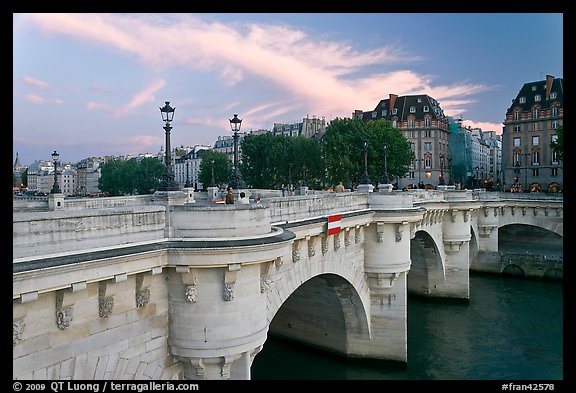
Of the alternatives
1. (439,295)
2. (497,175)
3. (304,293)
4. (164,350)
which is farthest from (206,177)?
(497,175)

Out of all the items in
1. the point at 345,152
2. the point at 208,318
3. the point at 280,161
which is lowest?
the point at 208,318

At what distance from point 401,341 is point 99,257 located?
1731cm

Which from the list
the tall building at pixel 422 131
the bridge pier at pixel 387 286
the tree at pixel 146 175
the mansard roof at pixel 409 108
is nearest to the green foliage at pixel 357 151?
the tall building at pixel 422 131

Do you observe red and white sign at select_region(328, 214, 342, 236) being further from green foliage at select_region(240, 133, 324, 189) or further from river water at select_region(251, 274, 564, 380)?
green foliage at select_region(240, 133, 324, 189)

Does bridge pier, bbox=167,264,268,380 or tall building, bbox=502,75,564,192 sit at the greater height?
tall building, bbox=502,75,564,192

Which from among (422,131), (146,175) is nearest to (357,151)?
(422,131)

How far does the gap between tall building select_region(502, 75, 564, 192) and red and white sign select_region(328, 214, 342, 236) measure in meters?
58.0

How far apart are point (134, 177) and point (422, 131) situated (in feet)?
182

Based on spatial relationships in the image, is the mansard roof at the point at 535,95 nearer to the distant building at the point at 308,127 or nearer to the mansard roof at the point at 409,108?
the mansard roof at the point at 409,108

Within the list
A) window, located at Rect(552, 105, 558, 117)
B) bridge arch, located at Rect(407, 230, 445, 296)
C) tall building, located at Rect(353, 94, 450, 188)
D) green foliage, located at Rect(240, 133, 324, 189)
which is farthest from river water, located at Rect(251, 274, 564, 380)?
tall building, located at Rect(353, 94, 450, 188)

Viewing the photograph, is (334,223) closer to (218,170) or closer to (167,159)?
(167,159)

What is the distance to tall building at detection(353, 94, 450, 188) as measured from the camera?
81438mm

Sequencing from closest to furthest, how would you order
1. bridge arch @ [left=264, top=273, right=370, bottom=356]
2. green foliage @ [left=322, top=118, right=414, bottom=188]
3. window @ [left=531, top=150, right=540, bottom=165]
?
1. bridge arch @ [left=264, top=273, right=370, bottom=356]
2. green foliage @ [left=322, top=118, right=414, bottom=188]
3. window @ [left=531, top=150, right=540, bottom=165]

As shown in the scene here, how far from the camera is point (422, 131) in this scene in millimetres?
81625
